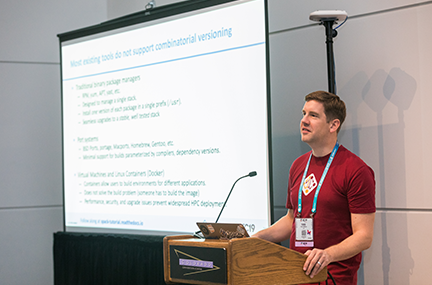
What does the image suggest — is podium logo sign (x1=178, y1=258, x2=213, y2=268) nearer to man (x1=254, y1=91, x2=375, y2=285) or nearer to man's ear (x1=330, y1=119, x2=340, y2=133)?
man (x1=254, y1=91, x2=375, y2=285)

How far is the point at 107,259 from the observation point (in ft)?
11.6

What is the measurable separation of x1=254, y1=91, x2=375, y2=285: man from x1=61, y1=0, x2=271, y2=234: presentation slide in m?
0.62

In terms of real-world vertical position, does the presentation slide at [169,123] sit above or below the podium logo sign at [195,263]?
above

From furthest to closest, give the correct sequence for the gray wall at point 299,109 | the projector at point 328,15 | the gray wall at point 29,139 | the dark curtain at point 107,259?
1. the gray wall at point 29,139
2. the dark curtain at point 107,259
3. the gray wall at point 299,109
4. the projector at point 328,15

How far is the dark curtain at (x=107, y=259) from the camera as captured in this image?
3297mm

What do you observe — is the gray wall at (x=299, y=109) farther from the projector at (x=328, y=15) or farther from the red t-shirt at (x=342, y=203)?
the red t-shirt at (x=342, y=203)

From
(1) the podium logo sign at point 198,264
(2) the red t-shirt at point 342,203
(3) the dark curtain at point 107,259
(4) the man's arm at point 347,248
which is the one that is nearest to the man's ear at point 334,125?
(2) the red t-shirt at point 342,203

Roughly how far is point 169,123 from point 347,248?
1761mm

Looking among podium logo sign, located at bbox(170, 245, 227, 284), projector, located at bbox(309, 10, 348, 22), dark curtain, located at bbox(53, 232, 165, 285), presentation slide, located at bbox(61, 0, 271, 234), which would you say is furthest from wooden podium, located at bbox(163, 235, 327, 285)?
dark curtain, located at bbox(53, 232, 165, 285)

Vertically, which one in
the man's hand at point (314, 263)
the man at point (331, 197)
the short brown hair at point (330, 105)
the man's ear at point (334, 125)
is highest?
the short brown hair at point (330, 105)

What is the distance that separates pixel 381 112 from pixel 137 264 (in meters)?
2.09

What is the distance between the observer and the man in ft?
6.56

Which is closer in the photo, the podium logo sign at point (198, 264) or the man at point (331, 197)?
the podium logo sign at point (198, 264)

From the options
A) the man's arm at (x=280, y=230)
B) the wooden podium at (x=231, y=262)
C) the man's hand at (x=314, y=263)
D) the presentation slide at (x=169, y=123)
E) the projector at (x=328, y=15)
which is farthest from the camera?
the presentation slide at (x=169, y=123)
